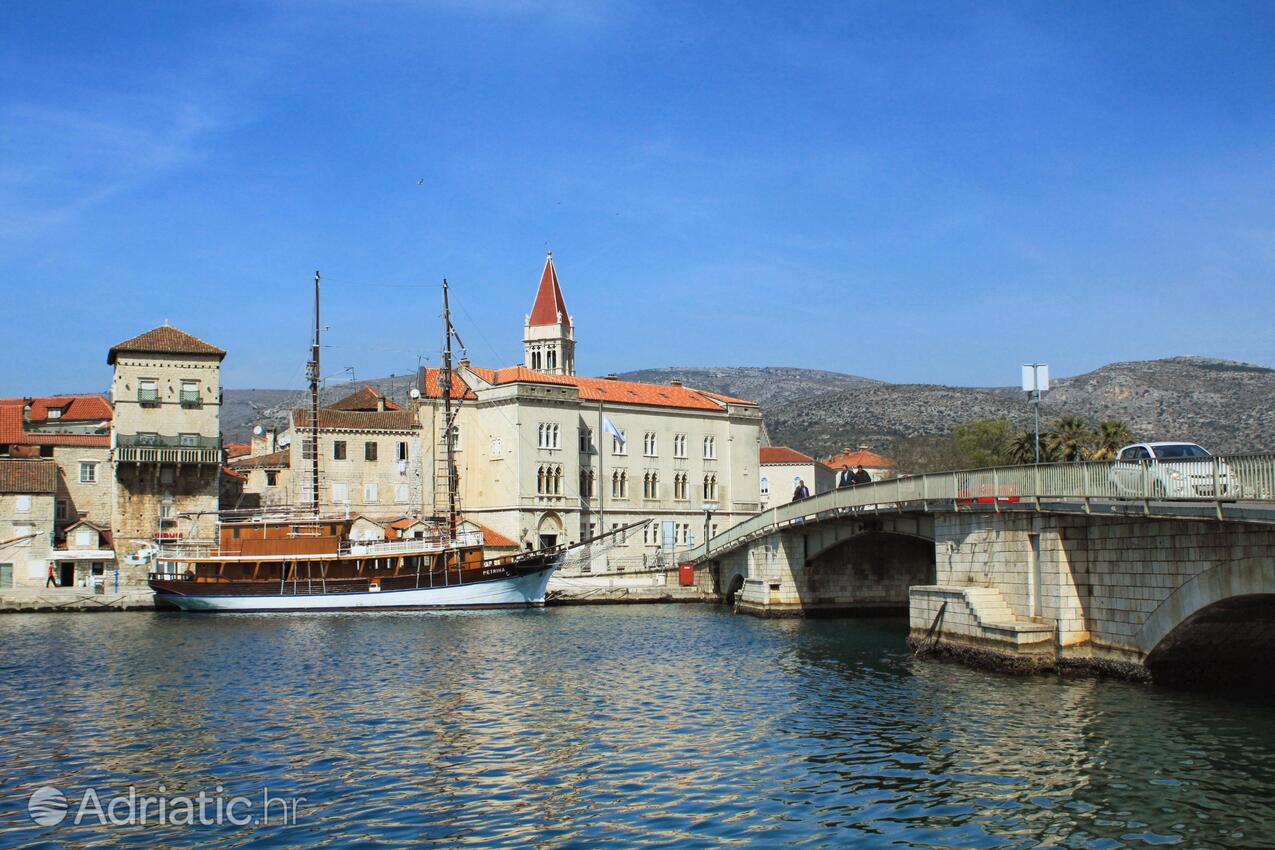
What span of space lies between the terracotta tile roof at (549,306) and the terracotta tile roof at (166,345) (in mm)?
40018

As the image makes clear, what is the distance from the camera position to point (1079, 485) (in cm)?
3108

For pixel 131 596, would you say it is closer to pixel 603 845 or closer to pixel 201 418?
pixel 201 418

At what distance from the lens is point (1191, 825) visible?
60.5 feet

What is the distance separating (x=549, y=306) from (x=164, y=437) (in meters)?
45.0

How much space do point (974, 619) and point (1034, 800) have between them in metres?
16.0

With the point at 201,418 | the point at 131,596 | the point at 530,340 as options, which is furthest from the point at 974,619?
the point at 530,340

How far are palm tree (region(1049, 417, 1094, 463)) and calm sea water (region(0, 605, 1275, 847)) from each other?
34.6 metres

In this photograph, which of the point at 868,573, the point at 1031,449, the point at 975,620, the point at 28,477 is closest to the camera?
the point at 975,620

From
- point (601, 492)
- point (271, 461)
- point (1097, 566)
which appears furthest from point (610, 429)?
point (1097, 566)

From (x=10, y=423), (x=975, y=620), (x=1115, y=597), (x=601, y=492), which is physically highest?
(x=10, y=423)

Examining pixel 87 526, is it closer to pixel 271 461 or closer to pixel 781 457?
pixel 271 461

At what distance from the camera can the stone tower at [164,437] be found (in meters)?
75.1

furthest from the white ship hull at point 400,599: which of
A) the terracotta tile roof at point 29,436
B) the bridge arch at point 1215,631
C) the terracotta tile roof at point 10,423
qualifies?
the bridge arch at point 1215,631

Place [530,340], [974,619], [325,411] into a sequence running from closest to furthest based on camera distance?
[974,619]
[325,411]
[530,340]
